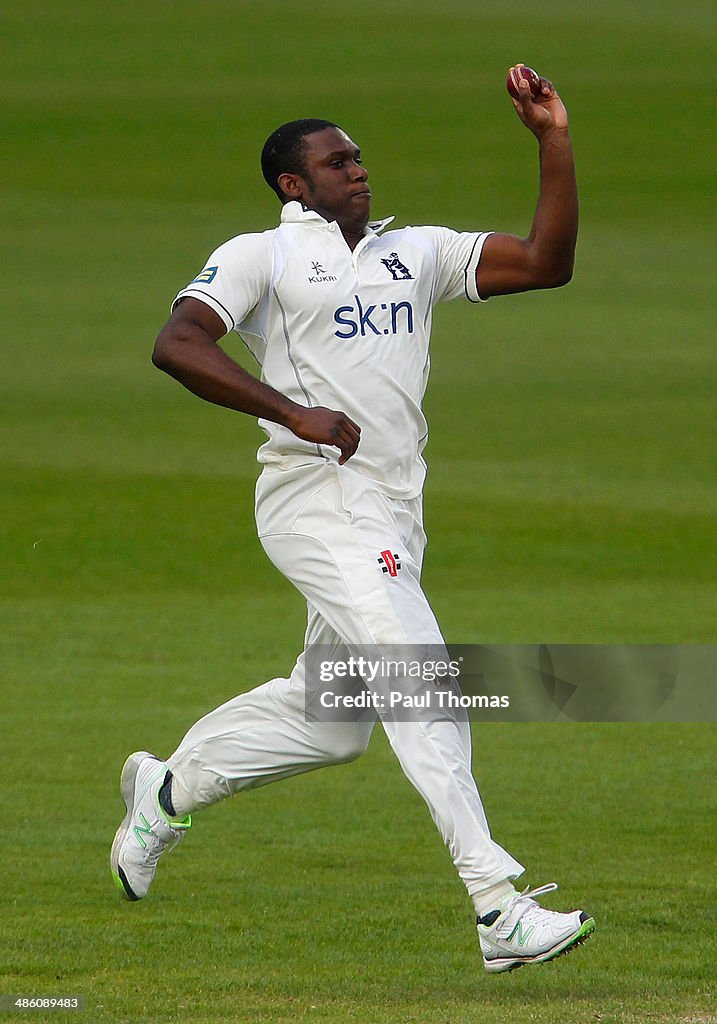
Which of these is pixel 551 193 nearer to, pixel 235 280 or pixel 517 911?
pixel 235 280

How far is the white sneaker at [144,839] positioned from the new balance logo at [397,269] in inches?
70.5

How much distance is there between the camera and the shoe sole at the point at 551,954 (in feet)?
15.6

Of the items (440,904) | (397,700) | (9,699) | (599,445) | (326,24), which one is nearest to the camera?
(397,700)

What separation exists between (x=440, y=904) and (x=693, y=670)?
15.7ft

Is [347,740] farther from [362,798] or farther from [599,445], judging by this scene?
[599,445]

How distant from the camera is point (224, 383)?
5.23 meters

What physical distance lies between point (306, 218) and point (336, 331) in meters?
0.47

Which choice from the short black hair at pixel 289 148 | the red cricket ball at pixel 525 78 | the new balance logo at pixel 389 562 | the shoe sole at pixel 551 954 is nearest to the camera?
the shoe sole at pixel 551 954

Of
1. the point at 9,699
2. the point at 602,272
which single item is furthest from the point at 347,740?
the point at 602,272

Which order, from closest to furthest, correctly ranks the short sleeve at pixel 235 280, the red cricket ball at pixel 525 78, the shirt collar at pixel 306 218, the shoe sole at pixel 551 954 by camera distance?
the shoe sole at pixel 551 954 < the short sleeve at pixel 235 280 < the red cricket ball at pixel 525 78 < the shirt collar at pixel 306 218

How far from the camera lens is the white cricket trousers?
502 cm

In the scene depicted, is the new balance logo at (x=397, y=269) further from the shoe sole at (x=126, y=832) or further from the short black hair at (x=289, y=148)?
the shoe sole at (x=126, y=832)

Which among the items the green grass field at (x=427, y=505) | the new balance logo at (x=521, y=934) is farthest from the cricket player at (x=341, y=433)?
the green grass field at (x=427, y=505)

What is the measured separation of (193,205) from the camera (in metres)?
34.7
